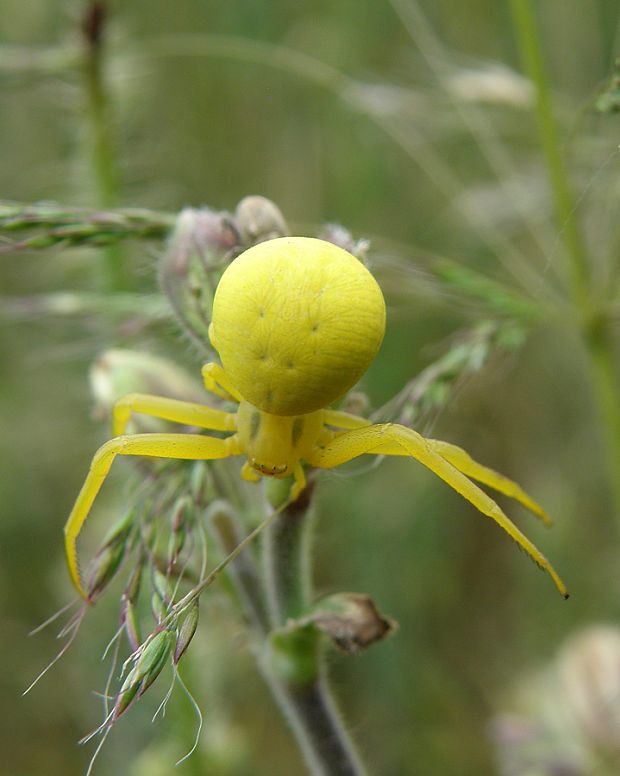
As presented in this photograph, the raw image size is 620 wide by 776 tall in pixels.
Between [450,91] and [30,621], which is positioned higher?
[450,91]

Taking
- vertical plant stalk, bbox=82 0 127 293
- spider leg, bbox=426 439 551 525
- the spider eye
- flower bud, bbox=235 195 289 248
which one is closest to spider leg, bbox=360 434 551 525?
spider leg, bbox=426 439 551 525

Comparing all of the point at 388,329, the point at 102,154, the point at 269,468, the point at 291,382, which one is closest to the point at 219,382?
the point at 269,468

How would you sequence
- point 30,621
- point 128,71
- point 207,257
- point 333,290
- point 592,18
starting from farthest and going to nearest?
point 592,18, point 30,621, point 128,71, point 207,257, point 333,290

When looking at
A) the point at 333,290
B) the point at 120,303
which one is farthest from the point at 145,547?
the point at 120,303

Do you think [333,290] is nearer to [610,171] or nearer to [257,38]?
[610,171]

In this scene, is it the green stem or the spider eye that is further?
the green stem

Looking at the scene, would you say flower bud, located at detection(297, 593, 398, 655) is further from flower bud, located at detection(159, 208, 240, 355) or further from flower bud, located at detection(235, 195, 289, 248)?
flower bud, located at detection(235, 195, 289, 248)

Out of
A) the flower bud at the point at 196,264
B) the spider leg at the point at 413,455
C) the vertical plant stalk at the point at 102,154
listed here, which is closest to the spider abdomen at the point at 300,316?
the spider leg at the point at 413,455

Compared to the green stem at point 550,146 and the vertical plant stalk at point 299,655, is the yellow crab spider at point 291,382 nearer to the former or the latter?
the vertical plant stalk at point 299,655

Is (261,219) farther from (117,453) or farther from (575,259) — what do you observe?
(575,259)
